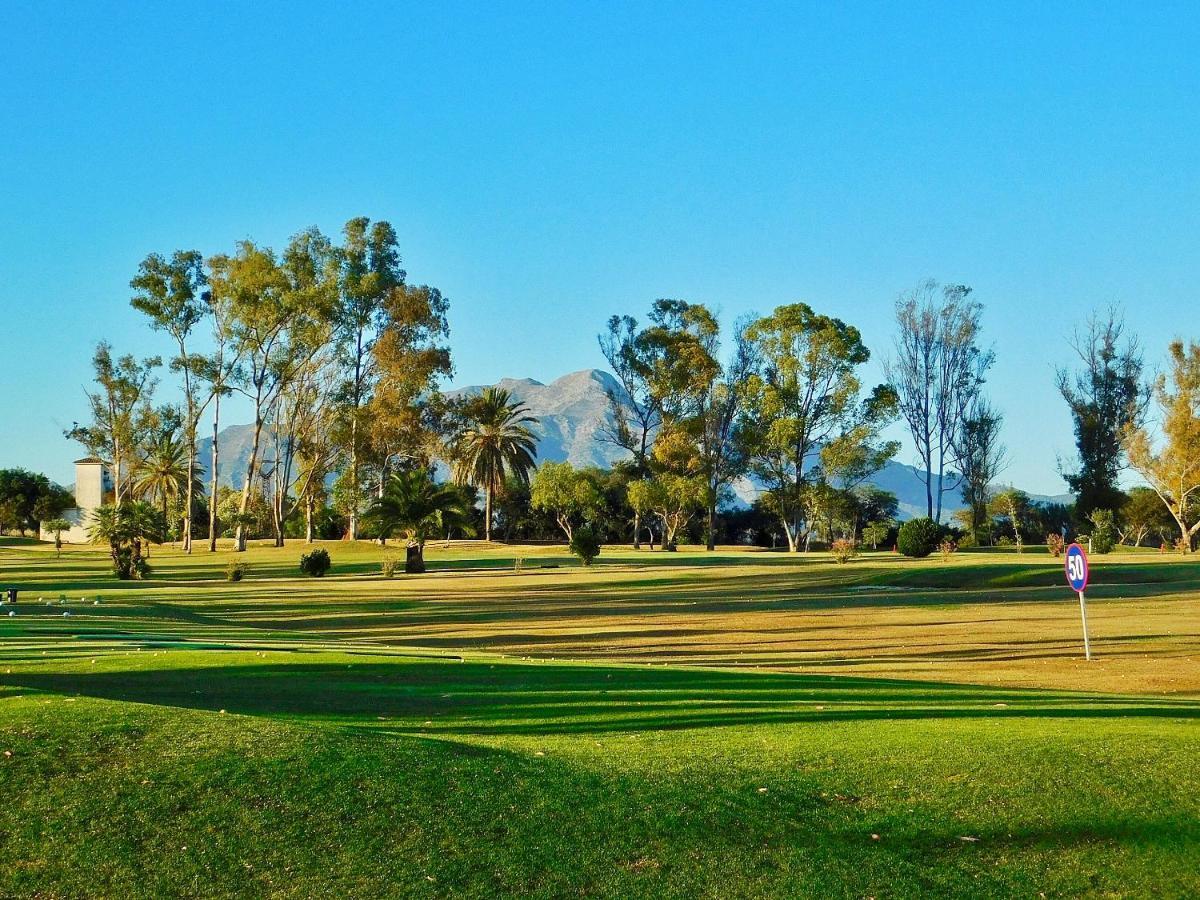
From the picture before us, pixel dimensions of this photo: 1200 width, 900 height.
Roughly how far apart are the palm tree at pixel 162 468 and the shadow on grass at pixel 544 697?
71.8 meters

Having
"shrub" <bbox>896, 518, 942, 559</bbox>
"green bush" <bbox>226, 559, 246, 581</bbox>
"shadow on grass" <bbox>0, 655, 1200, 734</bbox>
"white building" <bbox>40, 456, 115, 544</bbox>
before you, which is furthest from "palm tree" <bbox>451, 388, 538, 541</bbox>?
"shadow on grass" <bbox>0, 655, 1200, 734</bbox>

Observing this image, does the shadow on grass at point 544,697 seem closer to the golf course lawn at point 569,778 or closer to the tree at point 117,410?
the golf course lawn at point 569,778

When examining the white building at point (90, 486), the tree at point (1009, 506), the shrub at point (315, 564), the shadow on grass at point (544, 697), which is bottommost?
the shadow on grass at point (544, 697)

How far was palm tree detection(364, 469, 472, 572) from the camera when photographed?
173ft

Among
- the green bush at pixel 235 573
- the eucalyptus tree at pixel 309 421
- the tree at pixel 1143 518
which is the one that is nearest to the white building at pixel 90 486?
the eucalyptus tree at pixel 309 421

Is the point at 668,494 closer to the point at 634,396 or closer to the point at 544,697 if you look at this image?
the point at 634,396

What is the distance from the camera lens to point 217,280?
73250 millimetres

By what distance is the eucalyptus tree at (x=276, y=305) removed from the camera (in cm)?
7194

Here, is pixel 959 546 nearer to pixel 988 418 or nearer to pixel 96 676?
pixel 988 418

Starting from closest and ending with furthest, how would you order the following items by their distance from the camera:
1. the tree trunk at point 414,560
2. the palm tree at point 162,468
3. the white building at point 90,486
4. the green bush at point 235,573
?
1. the green bush at point 235,573
2. the tree trunk at point 414,560
3. the palm tree at point 162,468
4. the white building at point 90,486

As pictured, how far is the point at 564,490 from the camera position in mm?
81812

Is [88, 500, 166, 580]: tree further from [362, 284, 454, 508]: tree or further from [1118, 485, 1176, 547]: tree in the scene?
[1118, 485, 1176, 547]: tree

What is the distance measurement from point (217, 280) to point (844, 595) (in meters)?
51.0

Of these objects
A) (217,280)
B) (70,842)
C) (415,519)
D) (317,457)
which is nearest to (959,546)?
(415,519)
